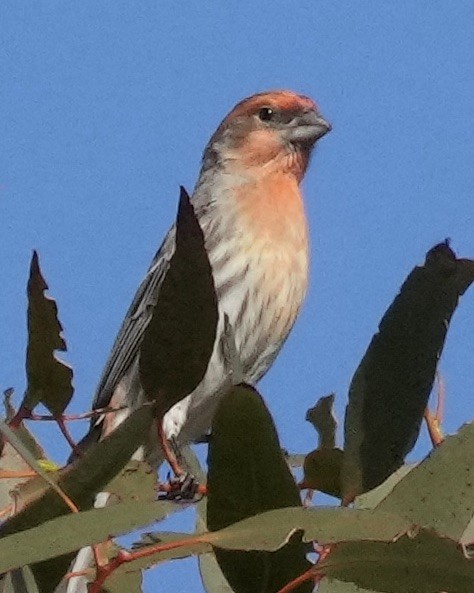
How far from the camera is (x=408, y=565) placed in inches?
56.6

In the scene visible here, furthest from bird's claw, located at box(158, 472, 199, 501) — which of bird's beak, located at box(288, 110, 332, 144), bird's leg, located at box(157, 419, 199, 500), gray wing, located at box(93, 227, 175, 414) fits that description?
bird's beak, located at box(288, 110, 332, 144)

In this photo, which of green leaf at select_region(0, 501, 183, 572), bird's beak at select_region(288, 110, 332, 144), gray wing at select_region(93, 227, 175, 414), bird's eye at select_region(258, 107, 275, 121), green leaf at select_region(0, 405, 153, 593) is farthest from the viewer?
bird's eye at select_region(258, 107, 275, 121)

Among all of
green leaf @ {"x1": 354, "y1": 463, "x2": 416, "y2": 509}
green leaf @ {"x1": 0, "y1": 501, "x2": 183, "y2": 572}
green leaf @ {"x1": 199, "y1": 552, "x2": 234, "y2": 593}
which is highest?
green leaf @ {"x1": 0, "y1": 501, "x2": 183, "y2": 572}

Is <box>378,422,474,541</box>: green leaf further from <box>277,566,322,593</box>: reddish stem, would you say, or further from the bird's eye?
the bird's eye

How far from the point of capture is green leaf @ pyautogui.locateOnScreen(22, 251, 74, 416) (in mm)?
1793

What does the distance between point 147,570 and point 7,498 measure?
0.48 metres

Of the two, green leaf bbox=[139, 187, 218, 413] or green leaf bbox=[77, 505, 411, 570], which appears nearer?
green leaf bbox=[77, 505, 411, 570]

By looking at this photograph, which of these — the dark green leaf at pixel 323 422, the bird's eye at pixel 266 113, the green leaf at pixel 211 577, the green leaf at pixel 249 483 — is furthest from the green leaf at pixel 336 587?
the bird's eye at pixel 266 113

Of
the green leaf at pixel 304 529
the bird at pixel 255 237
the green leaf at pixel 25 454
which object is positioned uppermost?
the bird at pixel 255 237

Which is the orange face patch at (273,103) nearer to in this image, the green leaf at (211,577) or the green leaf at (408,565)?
the green leaf at (211,577)

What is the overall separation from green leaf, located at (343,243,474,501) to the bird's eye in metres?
4.90

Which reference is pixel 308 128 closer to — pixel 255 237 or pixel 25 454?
pixel 255 237

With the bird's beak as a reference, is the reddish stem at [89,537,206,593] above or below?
below

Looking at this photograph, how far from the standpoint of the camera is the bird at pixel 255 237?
5348mm
